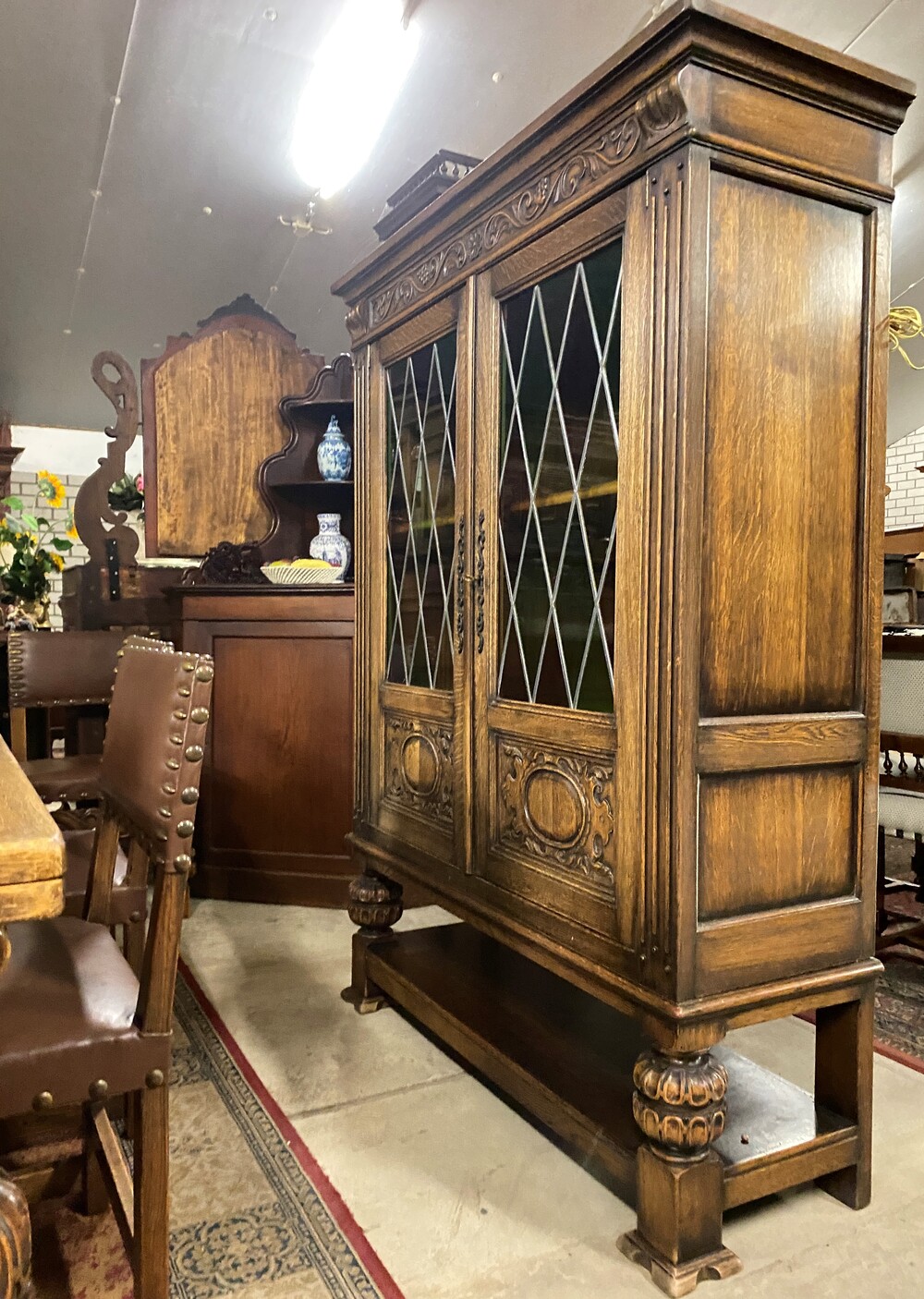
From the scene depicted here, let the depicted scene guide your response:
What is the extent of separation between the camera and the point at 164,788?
1.30 metres

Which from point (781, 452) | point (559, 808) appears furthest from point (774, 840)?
point (781, 452)

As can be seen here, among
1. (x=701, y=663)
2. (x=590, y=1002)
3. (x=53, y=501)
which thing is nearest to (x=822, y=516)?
(x=701, y=663)

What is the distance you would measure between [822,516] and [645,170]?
622mm

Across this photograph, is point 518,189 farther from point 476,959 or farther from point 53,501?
point 53,501

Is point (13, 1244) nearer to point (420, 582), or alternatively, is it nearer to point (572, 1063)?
point (572, 1063)

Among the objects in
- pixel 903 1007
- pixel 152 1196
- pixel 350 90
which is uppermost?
pixel 350 90

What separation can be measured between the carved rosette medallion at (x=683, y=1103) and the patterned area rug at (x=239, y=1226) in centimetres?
47

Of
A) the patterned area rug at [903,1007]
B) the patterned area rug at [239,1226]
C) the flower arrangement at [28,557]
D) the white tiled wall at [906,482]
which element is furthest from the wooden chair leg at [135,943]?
the white tiled wall at [906,482]

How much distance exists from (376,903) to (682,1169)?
4.01 ft

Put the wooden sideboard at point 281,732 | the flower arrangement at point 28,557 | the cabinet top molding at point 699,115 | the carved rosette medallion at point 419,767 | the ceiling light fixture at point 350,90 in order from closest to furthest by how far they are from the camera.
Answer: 1. the cabinet top molding at point 699,115
2. the carved rosette medallion at point 419,767
3. the wooden sideboard at point 281,732
4. the ceiling light fixture at point 350,90
5. the flower arrangement at point 28,557

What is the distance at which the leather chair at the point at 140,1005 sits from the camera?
48.4 inches

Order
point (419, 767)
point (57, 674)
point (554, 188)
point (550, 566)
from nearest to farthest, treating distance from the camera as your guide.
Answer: point (554, 188) < point (550, 566) < point (419, 767) < point (57, 674)

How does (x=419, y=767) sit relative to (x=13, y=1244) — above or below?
above

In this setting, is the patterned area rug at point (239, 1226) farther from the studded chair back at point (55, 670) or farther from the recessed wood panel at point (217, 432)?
the recessed wood panel at point (217, 432)
